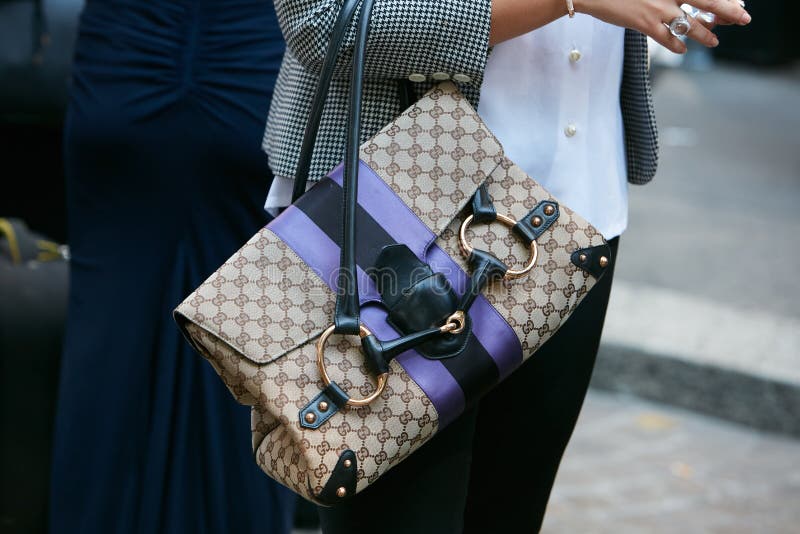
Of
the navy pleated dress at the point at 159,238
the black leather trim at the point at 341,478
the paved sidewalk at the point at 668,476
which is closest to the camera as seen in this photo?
the black leather trim at the point at 341,478

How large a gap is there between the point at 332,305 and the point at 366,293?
4 centimetres

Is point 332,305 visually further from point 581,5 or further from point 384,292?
point 581,5

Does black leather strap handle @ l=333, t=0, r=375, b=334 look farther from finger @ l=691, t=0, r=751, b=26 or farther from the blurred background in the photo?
the blurred background

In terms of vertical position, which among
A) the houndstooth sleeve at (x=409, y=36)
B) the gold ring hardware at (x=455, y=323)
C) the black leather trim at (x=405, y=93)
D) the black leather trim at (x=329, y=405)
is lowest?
the black leather trim at (x=329, y=405)

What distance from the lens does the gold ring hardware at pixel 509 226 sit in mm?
1358

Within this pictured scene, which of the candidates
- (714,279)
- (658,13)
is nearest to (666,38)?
(658,13)

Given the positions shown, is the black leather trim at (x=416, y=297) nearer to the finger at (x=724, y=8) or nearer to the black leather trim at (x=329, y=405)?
the black leather trim at (x=329, y=405)

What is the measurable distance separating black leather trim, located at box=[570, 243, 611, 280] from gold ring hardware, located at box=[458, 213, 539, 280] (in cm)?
6

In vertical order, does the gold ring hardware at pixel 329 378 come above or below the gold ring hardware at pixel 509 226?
below

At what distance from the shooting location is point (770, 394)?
3.66m

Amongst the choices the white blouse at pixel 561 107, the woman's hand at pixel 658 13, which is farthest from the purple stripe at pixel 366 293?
the woman's hand at pixel 658 13

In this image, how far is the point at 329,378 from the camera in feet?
4.20

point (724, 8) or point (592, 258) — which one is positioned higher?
point (724, 8)

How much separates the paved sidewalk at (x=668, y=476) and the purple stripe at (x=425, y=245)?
1.80 metres
